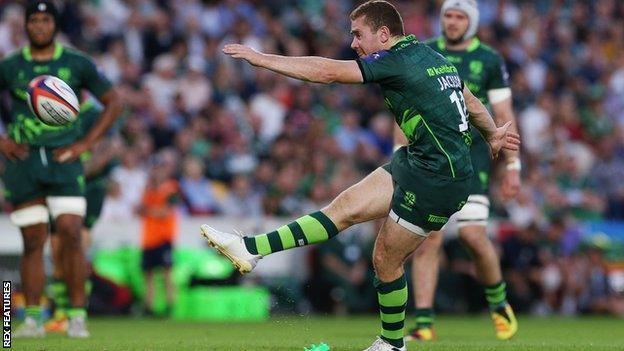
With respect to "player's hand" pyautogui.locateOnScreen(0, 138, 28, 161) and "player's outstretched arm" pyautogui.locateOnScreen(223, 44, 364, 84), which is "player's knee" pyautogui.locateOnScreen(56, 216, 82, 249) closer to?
"player's hand" pyautogui.locateOnScreen(0, 138, 28, 161)

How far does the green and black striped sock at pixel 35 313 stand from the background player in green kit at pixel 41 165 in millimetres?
32

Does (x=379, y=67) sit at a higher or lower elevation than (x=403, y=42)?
lower

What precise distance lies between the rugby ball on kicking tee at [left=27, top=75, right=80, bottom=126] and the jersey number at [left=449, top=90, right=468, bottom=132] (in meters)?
3.75

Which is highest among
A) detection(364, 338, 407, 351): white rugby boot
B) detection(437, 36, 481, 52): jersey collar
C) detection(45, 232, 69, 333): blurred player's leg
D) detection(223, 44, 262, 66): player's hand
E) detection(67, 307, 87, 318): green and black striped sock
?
detection(223, 44, 262, 66): player's hand

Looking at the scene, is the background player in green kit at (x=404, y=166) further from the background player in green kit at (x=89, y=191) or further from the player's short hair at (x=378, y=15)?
the background player in green kit at (x=89, y=191)

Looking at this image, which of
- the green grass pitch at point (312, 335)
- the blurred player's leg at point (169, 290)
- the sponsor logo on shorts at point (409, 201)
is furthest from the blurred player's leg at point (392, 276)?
the blurred player's leg at point (169, 290)

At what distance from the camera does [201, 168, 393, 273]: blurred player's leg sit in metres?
8.85

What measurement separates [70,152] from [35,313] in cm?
151

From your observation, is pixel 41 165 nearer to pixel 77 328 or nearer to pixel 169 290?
pixel 77 328

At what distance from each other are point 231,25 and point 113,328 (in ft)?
31.7

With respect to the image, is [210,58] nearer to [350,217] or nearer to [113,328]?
[113,328]

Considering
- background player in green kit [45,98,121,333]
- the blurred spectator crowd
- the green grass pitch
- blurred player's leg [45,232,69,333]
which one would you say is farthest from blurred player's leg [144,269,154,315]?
blurred player's leg [45,232,69,333]

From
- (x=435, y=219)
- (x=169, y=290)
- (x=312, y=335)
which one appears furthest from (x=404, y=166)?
(x=169, y=290)

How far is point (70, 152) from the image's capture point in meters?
12.0
